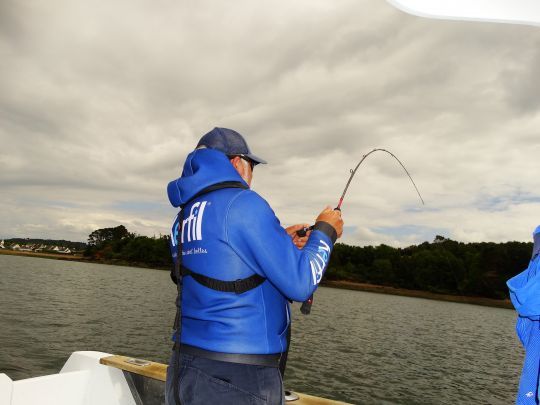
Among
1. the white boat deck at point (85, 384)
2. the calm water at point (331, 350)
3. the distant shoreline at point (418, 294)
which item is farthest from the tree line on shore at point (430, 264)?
the white boat deck at point (85, 384)

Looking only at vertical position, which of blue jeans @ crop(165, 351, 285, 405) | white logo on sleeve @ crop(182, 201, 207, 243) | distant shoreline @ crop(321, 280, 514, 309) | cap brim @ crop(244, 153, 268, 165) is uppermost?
cap brim @ crop(244, 153, 268, 165)

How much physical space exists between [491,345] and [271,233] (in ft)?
128

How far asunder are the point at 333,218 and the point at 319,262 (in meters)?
0.33

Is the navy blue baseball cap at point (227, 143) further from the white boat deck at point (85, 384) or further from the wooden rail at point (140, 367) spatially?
the white boat deck at point (85, 384)

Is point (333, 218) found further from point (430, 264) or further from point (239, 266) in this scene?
point (430, 264)

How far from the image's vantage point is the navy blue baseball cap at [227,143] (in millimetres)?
2396

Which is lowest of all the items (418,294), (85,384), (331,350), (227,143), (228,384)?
Answer: (418,294)

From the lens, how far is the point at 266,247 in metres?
1.99

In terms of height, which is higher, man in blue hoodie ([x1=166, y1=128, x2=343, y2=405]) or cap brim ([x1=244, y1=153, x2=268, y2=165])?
cap brim ([x1=244, y1=153, x2=268, y2=165])

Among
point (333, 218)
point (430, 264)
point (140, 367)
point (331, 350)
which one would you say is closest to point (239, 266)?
point (333, 218)

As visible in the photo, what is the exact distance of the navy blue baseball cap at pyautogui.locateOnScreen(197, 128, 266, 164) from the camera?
2396 millimetres

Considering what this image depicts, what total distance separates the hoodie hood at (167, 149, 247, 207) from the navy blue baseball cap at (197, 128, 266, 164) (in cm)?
9

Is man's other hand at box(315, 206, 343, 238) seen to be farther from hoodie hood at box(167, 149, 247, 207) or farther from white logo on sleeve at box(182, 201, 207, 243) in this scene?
white logo on sleeve at box(182, 201, 207, 243)

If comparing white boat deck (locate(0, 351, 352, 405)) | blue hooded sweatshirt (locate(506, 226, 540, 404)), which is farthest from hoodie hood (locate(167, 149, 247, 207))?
white boat deck (locate(0, 351, 352, 405))
